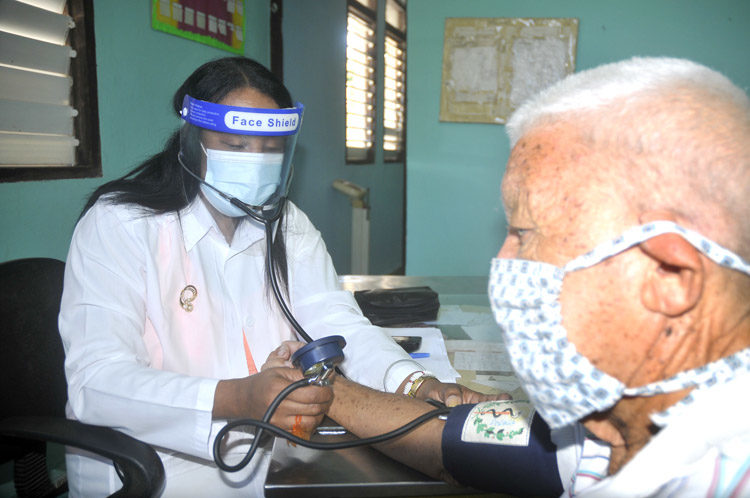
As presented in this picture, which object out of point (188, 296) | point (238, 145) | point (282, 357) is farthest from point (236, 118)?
point (282, 357)

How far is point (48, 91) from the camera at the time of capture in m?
1.59

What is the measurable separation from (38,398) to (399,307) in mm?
925

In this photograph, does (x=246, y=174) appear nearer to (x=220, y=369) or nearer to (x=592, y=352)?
(x=220, y=369)

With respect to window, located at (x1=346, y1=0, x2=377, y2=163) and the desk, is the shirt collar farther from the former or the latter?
window, located at (x1=346, y1=0, x2=377, y2=163)

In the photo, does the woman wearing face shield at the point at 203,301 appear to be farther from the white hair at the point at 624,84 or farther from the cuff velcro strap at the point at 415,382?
the white hair at the point at 624,84

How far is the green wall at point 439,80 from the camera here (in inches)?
88.0

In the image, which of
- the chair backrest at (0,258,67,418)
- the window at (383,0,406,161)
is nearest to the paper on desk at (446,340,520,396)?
the chair backrest at (0,258,67,418)

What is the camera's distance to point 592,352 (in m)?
0.65

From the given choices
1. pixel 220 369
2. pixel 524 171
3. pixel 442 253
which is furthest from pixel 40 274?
pixel 442 253

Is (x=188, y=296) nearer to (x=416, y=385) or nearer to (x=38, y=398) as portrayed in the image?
(x=38, y=398)

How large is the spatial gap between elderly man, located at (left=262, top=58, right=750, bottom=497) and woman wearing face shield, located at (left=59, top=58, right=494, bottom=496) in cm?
43

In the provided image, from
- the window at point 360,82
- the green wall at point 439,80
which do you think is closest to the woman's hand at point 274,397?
the green wall at point 439,80

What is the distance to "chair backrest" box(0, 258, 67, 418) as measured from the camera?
Result: 1.07 m

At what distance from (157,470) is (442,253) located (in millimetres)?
1798
